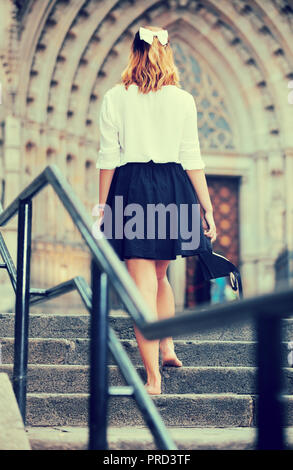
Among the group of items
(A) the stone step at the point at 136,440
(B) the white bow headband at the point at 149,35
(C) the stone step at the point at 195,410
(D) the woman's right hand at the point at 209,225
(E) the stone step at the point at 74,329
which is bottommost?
(A) the stone step at the point at 136,440

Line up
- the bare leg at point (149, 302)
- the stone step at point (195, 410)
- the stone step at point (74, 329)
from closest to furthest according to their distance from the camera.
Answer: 1. the stone step at point (195, 410)
2. the bare leg at point (149, 302)
3. the stone step at point (74, 329)

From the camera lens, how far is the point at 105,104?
11.3 feet

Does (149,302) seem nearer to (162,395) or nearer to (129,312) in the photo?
(162,395)

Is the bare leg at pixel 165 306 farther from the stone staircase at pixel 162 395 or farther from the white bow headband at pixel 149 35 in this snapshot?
the white bow headband at pixel 149 35

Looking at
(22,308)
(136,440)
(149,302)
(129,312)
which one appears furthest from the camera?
(149,302)

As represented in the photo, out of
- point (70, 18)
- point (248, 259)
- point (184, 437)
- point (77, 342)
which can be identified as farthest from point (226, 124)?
point (184, 437)

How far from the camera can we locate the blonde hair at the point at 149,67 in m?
3.40

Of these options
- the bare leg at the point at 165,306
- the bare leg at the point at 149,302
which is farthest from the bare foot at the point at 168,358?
the bare leg at the point at 149,302

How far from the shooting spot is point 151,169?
336cm

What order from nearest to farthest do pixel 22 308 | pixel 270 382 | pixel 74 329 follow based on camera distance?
pixel 270 382
pixel 22 308
pixel 74 329

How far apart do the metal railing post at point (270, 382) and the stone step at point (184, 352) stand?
2.35 m

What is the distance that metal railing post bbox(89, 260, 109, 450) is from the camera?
2.04 metres

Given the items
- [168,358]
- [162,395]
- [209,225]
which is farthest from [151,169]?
[162,395]

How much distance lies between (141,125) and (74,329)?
1.37 meters
